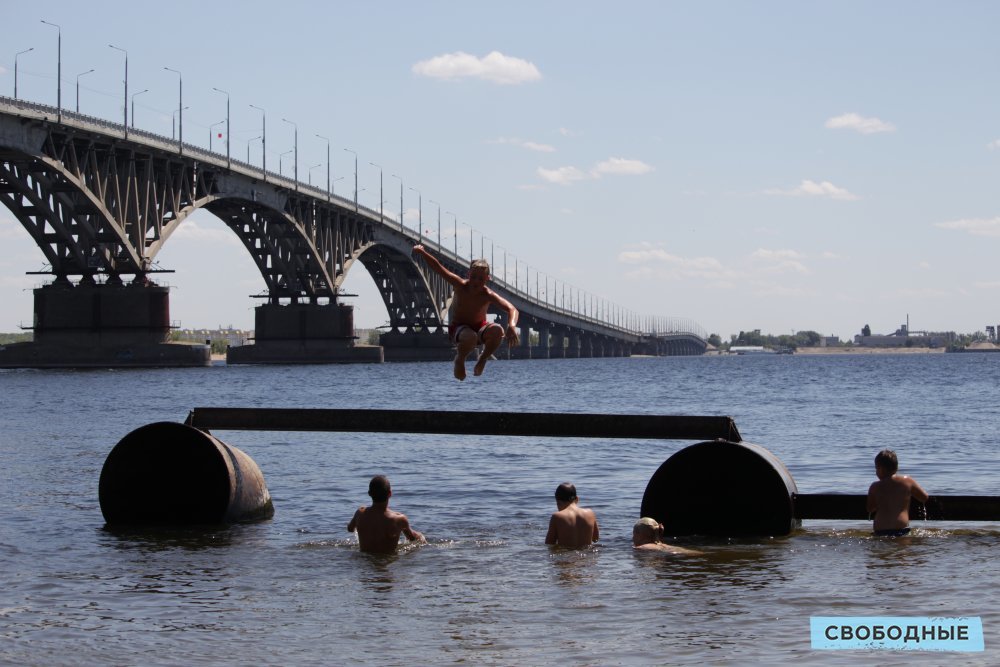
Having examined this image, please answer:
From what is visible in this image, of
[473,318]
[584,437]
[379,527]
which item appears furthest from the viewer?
[584,437]

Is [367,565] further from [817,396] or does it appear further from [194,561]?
[817,396]

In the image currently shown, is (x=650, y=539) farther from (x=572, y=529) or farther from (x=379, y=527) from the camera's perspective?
(x=379, y=527)

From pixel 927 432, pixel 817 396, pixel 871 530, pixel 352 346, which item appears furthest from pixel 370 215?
pixel 871 530

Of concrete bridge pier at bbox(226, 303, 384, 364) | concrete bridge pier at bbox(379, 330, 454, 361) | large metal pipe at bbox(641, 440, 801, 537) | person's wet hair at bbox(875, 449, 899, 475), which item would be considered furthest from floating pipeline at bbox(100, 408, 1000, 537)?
concrete bridge pier at bbox(379, 330, 454, 361)

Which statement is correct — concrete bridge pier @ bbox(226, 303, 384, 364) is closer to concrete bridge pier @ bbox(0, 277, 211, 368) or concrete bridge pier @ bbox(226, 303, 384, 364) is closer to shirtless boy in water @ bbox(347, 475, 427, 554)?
concrete bridge pier @ bbox(0, 277, 211, 368)

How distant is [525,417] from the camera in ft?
50.2

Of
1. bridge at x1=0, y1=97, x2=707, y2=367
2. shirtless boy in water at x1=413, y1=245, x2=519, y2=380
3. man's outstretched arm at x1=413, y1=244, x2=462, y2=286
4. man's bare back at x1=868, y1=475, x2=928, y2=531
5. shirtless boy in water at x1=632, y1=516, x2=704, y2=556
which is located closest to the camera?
man's outstretched arm at x1=413, y1=244, x2=462, y2=286

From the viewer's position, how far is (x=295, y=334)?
5049 inches

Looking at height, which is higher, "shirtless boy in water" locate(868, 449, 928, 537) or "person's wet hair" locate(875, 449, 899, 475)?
"person's wet hair" locate(875, 449, 899, 475)

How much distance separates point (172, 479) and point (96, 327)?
252 feet

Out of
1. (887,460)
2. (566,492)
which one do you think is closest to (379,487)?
(566,492)

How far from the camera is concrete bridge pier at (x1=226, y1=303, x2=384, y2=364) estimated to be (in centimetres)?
12719

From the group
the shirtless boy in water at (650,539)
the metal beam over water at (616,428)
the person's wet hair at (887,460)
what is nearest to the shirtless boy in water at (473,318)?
the metal beam over water at (616,428)

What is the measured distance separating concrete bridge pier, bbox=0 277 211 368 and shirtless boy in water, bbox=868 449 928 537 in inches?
3145
